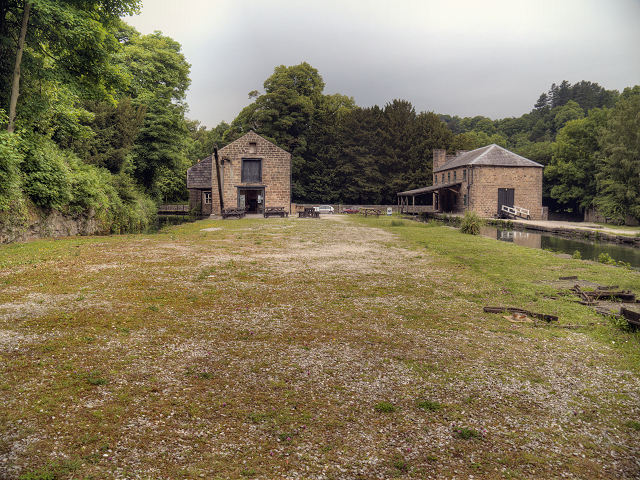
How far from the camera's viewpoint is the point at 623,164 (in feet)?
110

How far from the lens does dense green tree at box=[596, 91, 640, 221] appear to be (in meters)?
32.1

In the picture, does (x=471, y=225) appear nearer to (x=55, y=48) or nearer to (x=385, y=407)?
(x=385, y=407)

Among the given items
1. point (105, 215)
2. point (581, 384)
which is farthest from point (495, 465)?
point (105, 215)

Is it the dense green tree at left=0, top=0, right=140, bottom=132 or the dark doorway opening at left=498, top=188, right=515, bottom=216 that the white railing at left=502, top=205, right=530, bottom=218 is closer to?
the dark doorway opening at left=498, top=188, right=515, bottom=216

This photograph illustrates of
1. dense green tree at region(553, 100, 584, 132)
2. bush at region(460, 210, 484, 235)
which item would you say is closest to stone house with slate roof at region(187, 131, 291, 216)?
bush at region(460, 210, 484, 235)

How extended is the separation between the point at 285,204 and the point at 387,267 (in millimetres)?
26915

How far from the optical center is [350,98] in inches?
2581

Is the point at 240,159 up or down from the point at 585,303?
up

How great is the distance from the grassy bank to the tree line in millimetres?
8628

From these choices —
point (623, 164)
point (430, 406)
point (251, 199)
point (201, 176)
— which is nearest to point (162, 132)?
point (201, 176)

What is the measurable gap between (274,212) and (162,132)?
36.0 ft

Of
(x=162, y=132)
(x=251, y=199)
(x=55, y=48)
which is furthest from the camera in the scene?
(x=251, y=199)

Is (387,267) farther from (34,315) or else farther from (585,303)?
(34,315)

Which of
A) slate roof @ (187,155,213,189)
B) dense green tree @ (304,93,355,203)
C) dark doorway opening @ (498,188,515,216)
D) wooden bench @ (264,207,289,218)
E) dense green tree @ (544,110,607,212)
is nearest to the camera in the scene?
wooden bench @ (264,207,289,218)
